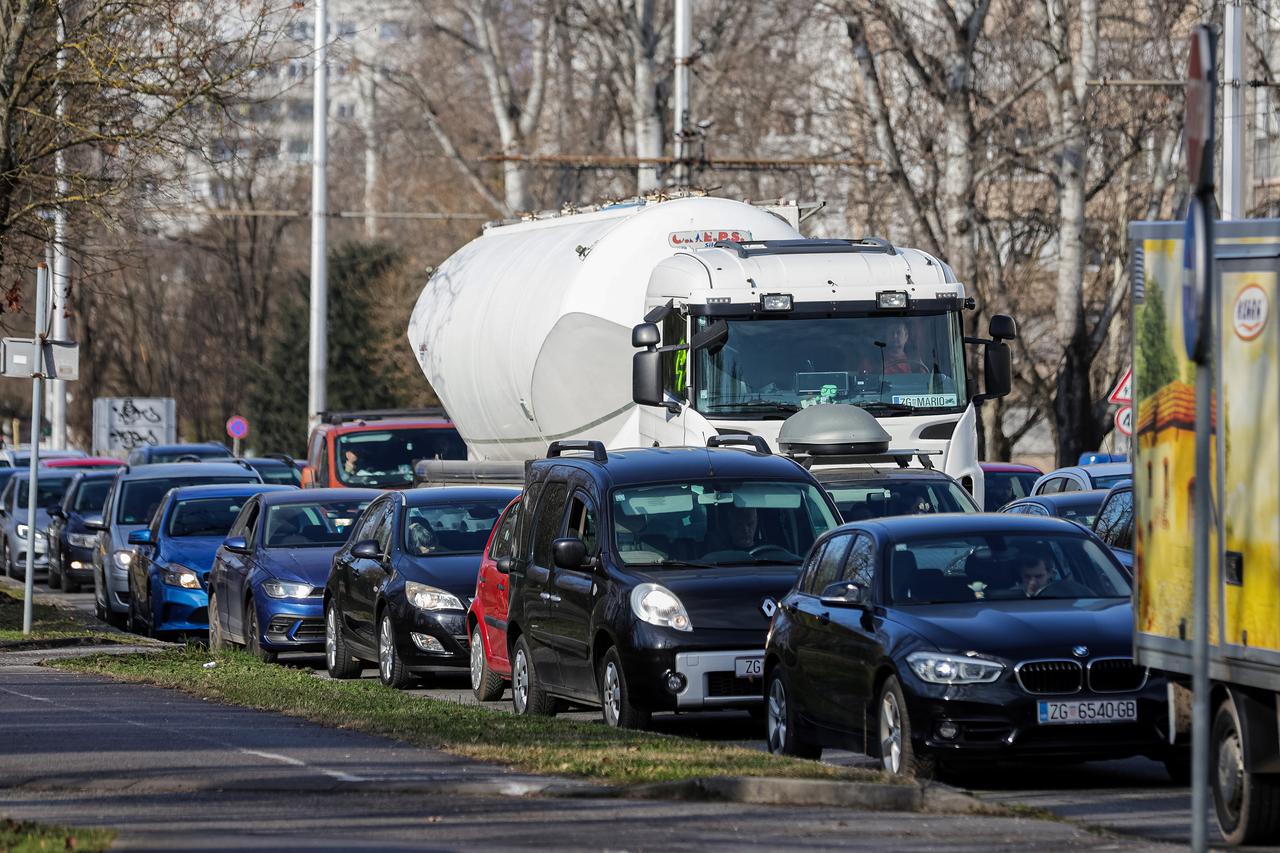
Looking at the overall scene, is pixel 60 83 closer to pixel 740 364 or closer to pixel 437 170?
pixel 740 364

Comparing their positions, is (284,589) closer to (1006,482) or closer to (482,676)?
(482,676)

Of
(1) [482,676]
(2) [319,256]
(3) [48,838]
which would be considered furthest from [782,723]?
(2) [319,256]

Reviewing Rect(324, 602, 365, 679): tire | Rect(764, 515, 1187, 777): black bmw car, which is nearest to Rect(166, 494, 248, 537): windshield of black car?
Rect(324, 602, 365, 679): tire

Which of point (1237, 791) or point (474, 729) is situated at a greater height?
point (1237, 791)

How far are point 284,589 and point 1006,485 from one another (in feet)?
34.2

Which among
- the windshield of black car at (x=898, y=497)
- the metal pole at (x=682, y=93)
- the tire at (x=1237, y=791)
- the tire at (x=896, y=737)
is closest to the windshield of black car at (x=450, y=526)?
the windshield of black car at (x=898, y=497)

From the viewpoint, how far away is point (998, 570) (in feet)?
40.0

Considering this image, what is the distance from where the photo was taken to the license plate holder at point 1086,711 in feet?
36.2

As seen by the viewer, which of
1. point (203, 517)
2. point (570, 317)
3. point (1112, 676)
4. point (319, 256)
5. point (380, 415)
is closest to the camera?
point (1112, 676)

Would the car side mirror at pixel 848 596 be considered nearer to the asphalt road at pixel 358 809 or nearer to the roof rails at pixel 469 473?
the asphalt road at pixel 358 809

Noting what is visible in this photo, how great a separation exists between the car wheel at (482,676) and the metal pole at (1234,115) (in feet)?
38.8

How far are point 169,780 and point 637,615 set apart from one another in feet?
11.2

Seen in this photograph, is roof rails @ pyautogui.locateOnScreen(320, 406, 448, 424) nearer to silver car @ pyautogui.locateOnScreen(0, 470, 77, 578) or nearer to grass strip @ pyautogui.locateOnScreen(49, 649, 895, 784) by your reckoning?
silver car @ pyautogui.locateOnScreen(0, 470, 77, 578)

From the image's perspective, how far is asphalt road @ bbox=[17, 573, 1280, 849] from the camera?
10195mm
